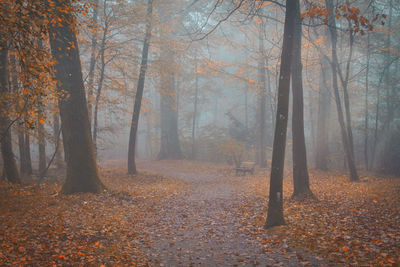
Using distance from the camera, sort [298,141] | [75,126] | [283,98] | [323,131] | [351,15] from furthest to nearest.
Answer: [323,131]
[298,141]
[75,126]
[283,98]
[351,15]

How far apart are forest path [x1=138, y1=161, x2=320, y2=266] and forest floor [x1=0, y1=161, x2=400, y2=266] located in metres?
0.02

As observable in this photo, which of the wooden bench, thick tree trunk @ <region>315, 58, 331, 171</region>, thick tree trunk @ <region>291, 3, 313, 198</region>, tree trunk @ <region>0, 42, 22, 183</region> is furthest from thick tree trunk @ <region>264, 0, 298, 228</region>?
thick tree trunk @ <region>315, 58, 331, 171</region>

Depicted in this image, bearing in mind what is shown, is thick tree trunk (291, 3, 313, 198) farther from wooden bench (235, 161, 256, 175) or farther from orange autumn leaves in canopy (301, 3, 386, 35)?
wooden bench (235, 161, 256, 175)

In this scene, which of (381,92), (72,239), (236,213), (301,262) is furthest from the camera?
(381,92)

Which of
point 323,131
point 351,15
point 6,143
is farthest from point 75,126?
point 323,131

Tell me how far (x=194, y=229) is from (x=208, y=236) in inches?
23.2

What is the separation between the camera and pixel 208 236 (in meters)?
5.88

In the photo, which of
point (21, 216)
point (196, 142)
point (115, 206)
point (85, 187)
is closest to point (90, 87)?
point (85, 187)

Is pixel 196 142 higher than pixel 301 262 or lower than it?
higher

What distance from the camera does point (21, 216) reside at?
5938mm

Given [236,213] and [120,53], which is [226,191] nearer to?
[236,213]

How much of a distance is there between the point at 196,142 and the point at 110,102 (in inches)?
455

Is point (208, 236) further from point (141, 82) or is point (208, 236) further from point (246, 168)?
point (141, 82)

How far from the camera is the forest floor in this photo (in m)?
4.46
